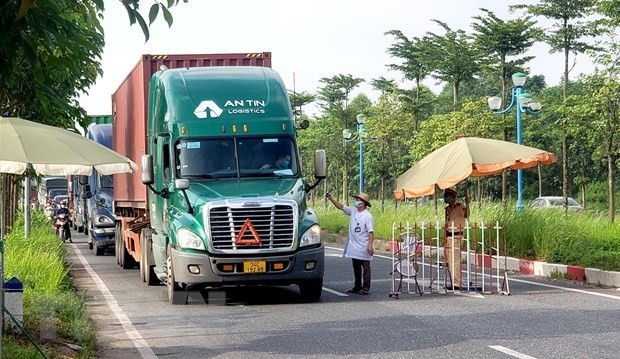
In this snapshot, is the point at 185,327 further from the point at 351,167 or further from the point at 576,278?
the point at 351,167

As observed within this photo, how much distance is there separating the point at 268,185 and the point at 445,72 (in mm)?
40345

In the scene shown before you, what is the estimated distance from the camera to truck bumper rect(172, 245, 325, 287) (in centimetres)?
1483

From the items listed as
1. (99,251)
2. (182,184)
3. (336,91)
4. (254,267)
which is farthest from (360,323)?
(336,91)

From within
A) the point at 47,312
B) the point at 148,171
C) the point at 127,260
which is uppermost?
the point at 148,171

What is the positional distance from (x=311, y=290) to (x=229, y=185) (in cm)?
203

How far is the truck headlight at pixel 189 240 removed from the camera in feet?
49.0

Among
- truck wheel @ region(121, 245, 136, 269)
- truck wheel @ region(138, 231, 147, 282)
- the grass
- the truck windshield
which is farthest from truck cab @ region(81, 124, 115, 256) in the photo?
the truck windshield

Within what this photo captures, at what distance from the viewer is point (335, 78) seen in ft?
224

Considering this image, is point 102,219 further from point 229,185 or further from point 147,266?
point 229,185

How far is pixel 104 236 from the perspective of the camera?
28453mm

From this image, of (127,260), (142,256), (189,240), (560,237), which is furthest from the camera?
(127,260)

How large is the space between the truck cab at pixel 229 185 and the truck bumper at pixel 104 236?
11200 millimetres

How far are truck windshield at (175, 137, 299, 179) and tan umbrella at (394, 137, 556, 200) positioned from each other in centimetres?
233

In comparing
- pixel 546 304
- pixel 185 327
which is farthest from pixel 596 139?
pixel 185 327
